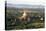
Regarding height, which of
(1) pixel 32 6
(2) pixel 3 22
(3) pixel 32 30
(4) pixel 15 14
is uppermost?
(1) pixel 32 6

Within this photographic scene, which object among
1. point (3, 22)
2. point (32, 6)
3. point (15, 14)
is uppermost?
point (32, 6)

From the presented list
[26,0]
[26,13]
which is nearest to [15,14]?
[26,13]

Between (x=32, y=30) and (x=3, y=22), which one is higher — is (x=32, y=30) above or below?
below

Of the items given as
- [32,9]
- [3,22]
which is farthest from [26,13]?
[3,22]

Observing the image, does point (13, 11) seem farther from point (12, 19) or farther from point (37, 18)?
point (37, 18)

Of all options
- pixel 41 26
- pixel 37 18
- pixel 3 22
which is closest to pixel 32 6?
pixel 37 18

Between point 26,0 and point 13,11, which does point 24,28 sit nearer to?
point 13,11

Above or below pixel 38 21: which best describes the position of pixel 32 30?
below
